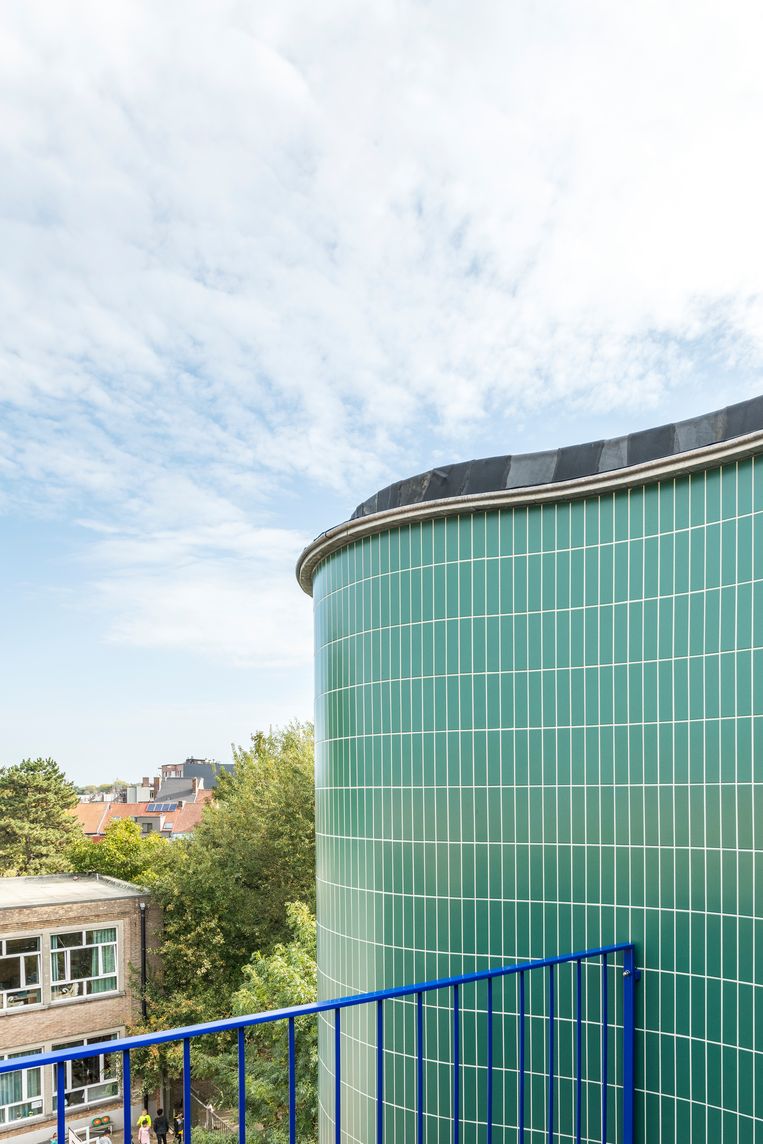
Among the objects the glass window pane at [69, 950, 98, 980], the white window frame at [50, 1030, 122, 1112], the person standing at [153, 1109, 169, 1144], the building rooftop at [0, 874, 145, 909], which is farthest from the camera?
the glass window pane at [69, 950, 98, 980]

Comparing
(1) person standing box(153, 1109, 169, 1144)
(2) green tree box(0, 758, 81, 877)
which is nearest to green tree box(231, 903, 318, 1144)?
(1) person standing box(153, 1109, 169, 1144)

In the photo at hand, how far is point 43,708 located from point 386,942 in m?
49.9

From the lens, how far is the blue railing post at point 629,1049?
4.29 meters

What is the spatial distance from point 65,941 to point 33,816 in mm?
16850

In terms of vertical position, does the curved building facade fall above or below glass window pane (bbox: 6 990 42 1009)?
above

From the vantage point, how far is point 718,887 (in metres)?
4.08

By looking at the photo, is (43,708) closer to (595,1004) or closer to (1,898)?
(1,898)

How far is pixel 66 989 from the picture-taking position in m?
14.9

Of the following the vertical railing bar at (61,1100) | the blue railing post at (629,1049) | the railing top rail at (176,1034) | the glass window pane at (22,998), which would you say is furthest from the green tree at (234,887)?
the vertical railing bar at (61,1100)

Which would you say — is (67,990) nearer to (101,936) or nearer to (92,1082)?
(101,936)

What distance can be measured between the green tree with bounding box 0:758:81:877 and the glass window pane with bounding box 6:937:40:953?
14.7 m

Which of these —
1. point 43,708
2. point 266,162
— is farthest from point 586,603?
point 43,708

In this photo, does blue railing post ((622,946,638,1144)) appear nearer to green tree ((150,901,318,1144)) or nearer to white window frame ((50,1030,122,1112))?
green tree ((150,901,318,1144))

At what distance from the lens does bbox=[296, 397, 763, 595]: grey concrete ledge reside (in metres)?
4.20
